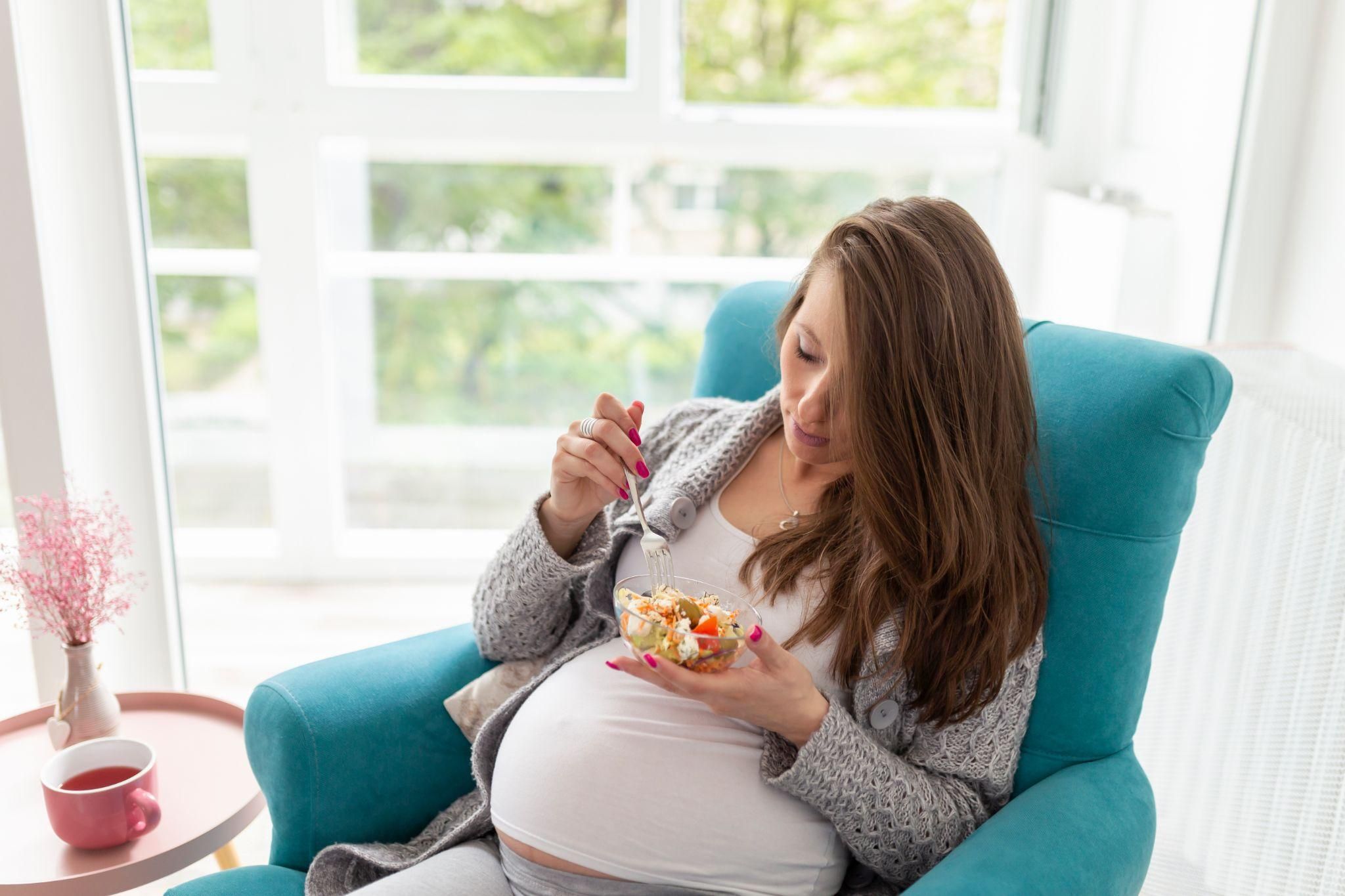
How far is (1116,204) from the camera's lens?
90.1 inches

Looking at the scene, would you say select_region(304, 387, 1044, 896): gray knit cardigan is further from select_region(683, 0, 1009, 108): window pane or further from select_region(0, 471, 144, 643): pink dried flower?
select_region(683, 0, 1009, 108): window pane

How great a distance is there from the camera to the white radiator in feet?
4.25

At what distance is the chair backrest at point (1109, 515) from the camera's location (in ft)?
3.61

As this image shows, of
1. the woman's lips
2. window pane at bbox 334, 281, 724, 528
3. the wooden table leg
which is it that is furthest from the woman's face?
window pane at bbox 334, 281, 724, 528

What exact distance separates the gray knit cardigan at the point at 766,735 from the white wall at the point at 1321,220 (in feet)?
3.09

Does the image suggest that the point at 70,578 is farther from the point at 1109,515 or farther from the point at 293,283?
the point at 293,283

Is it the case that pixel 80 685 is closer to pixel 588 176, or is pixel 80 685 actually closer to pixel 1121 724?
pixel 1121 724

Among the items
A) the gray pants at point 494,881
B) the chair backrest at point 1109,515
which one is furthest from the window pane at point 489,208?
the gray pants at point 494,881

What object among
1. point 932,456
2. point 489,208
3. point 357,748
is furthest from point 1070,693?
point 489,208

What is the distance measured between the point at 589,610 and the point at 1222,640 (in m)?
0.92

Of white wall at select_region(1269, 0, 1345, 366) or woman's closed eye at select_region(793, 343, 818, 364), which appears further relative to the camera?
white wall at select_region(1269, 0, 1345, 366)

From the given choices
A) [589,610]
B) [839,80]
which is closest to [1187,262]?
[839,80]

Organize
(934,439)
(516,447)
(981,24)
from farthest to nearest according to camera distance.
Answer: (516,447)
(981,24)
(934,439)

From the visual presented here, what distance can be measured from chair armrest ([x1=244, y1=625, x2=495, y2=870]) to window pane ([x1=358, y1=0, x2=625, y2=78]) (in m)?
1.80
